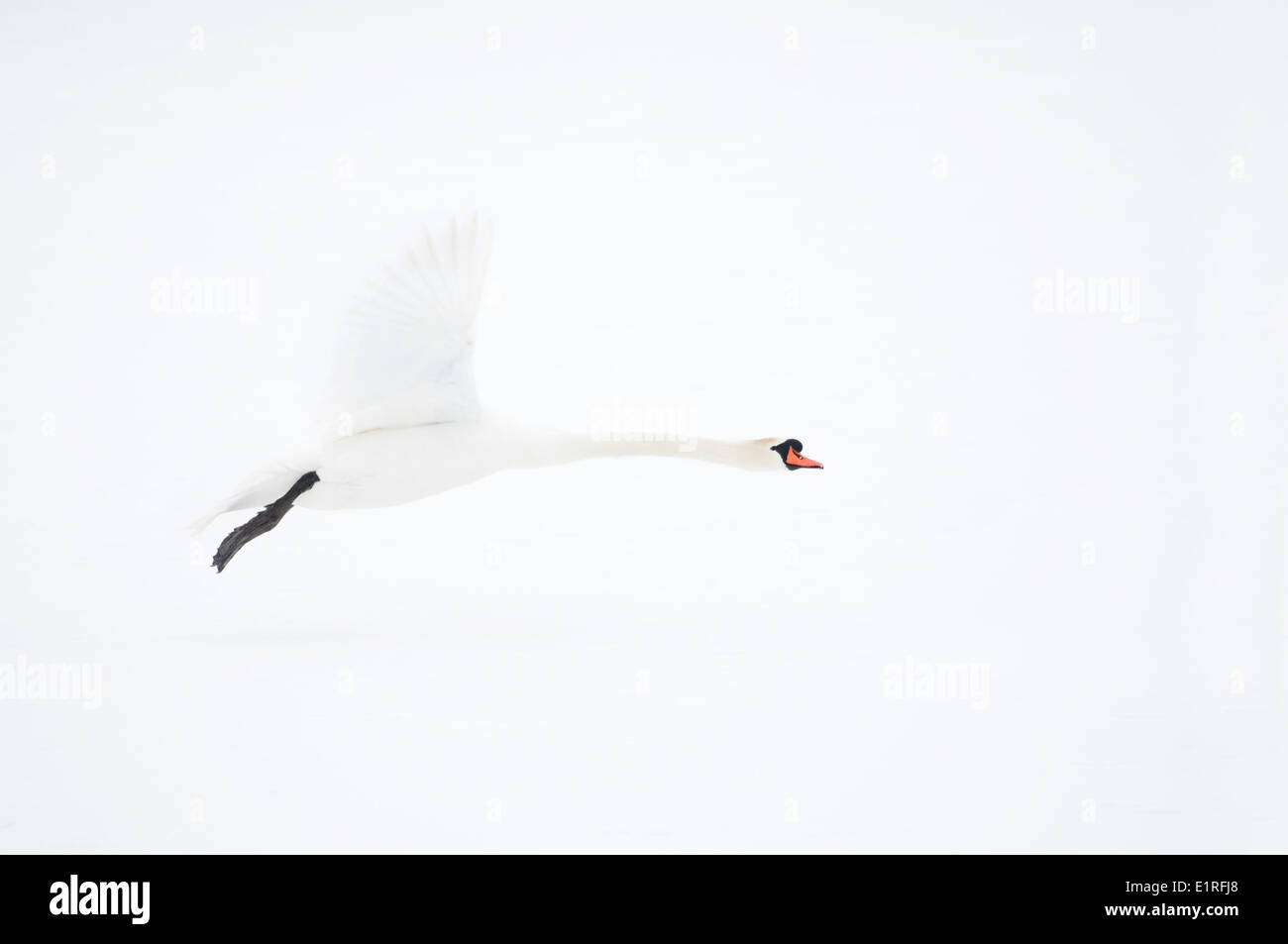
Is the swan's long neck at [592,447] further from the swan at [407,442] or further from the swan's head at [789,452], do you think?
the swan's head at [789,452]

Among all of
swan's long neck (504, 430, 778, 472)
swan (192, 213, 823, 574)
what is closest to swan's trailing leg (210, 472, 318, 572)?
swan (192, 213, 823, 574)

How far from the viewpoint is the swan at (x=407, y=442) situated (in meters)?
4.21

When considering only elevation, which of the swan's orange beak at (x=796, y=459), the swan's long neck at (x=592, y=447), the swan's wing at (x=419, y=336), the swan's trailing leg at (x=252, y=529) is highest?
the swan's wing at (x=419, y=336)

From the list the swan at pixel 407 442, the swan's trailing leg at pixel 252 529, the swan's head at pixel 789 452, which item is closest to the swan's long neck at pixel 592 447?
the swan at pixel 407 442

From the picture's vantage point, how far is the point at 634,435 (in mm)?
4406

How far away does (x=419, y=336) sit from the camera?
4227 mm

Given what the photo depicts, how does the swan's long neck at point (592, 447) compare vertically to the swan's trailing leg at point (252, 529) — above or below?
above

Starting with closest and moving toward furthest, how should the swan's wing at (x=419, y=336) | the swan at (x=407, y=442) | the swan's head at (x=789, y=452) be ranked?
the swan's wing at (x=419, y=336) → the swan at (x=407, y=442) → the swan's head at (x=789, y=452)

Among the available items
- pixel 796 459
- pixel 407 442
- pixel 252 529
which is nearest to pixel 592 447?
pixel 407 442

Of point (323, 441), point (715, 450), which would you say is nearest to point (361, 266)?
point (323, 441)

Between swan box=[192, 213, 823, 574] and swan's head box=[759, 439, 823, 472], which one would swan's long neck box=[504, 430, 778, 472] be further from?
swan's head box=[759, 439, 823, 472]

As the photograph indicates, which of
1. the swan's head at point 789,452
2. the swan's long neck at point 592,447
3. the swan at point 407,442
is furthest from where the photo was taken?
the swan's head at point 789,452

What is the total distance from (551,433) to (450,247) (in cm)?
75
